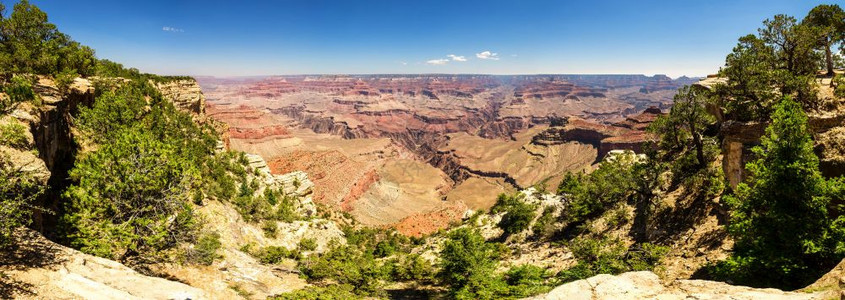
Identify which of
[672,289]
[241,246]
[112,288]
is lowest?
[241,246]

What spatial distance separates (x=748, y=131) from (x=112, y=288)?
3212cm

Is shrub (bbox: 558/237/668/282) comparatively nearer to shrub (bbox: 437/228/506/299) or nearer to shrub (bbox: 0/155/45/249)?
shrub (bbox: 437/228/506/299)

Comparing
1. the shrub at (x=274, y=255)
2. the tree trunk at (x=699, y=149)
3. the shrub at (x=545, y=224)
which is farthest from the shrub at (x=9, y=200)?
the shrub at (x=545, y=224)

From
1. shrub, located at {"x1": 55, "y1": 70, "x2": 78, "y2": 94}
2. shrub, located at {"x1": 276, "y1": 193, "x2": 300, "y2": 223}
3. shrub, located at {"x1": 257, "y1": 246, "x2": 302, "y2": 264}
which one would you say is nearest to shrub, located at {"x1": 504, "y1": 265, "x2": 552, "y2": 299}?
shrub, located at {"x1": 257, "y1": 246, "x2": 302, "y2": 264}

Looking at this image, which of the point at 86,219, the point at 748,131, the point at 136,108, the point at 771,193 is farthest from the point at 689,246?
the point at 136,108

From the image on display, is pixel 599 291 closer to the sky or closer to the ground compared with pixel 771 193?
closer to the ground

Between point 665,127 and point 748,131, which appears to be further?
point 665,127

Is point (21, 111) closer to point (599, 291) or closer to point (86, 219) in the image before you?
point (86, 219)

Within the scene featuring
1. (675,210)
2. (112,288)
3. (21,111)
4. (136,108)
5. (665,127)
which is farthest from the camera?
(136,108)

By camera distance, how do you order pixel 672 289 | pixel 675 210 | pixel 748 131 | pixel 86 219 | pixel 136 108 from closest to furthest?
1. pixel 672 289
2. pixel 86 219
3. pixel 748 131
4. pixel 675 210
5. pixel 136 108

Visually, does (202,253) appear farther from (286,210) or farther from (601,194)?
(601,194)

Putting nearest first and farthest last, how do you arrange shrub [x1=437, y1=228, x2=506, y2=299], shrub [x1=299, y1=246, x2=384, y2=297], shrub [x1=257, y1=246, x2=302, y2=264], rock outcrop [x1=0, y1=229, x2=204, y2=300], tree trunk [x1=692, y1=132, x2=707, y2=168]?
1. rock outcrop [x1=0, y1=229, x2=204, y2=300]
2. shrub [x1=437, y1=228, x2=506, y2=299]
3. shrub [x1=299, y1=246, x2=384, y2=297]
4. tree trunk [x1=692, y1=132, x2=707, y2=168]
5. shrub [x1=257, y1=246, x2=302, y2=264]

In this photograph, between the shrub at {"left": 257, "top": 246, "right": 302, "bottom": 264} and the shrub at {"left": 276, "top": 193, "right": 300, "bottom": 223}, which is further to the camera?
the shrub at {"left": 276, "top": 193, "right": 300, "bottom": 223}

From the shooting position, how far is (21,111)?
59.4 ft
